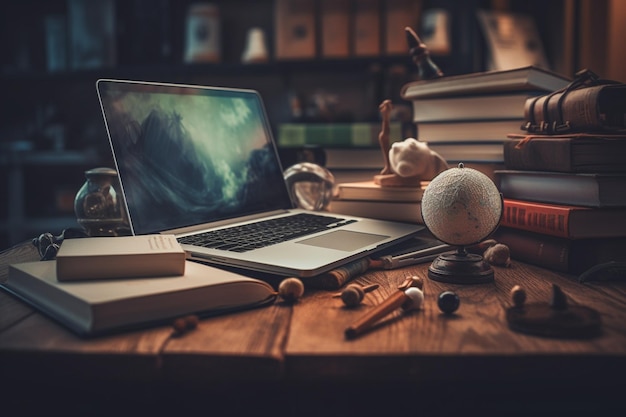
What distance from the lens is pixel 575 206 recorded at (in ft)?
2.84

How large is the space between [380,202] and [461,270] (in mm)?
307

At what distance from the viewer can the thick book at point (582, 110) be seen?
88cm

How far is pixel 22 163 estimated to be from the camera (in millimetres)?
3096

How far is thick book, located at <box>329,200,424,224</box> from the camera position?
1.06m

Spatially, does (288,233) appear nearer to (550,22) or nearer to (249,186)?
(249,186)

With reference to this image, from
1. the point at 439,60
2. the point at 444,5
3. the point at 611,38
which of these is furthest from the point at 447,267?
the point at 444,5

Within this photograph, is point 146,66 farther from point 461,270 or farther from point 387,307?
point 387,307

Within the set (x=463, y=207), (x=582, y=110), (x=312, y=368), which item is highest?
(x=582, y=110)

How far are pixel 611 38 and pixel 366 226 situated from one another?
5.35 feet

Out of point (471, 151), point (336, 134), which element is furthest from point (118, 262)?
point (336, 134)

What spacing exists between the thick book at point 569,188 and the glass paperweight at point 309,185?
1.26 feet

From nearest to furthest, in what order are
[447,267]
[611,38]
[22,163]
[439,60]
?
[447,267]
[611,38]
[439,60]
[22,163]

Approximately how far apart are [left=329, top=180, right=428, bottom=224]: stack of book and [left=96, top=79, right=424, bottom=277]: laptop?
3 cm

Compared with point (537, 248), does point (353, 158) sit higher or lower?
higher
